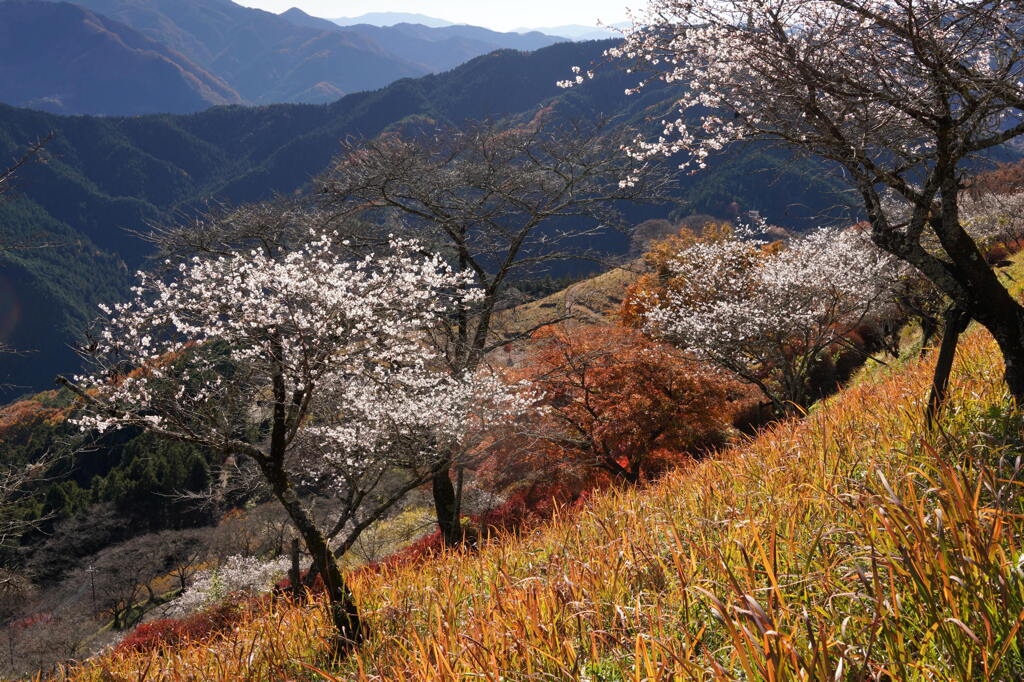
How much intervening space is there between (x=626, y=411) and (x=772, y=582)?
13.7 m

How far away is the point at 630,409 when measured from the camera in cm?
1537

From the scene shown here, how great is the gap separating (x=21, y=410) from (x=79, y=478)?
24380 millimetres

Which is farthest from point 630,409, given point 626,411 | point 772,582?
point 772,582

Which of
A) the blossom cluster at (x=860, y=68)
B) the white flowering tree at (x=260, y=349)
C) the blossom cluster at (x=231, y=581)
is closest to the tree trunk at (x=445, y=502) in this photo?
the white flowering tree at (x=260, y=349)

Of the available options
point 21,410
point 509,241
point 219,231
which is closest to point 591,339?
point 509,241

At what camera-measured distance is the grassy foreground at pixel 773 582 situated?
5.33 ft

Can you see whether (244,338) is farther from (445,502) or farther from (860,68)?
(445,502)

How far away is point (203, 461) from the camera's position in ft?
161

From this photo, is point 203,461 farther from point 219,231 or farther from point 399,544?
point 219,231

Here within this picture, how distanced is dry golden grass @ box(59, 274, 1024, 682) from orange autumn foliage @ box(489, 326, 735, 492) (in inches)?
402

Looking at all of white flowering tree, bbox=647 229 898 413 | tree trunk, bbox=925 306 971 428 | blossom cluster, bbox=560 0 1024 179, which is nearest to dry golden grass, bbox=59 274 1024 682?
tree trunk, bbox=925 306 971 428

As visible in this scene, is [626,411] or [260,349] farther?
[626,411]

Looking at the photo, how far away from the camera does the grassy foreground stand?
1.62 meters

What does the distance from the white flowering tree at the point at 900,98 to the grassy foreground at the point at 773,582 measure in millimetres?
907
